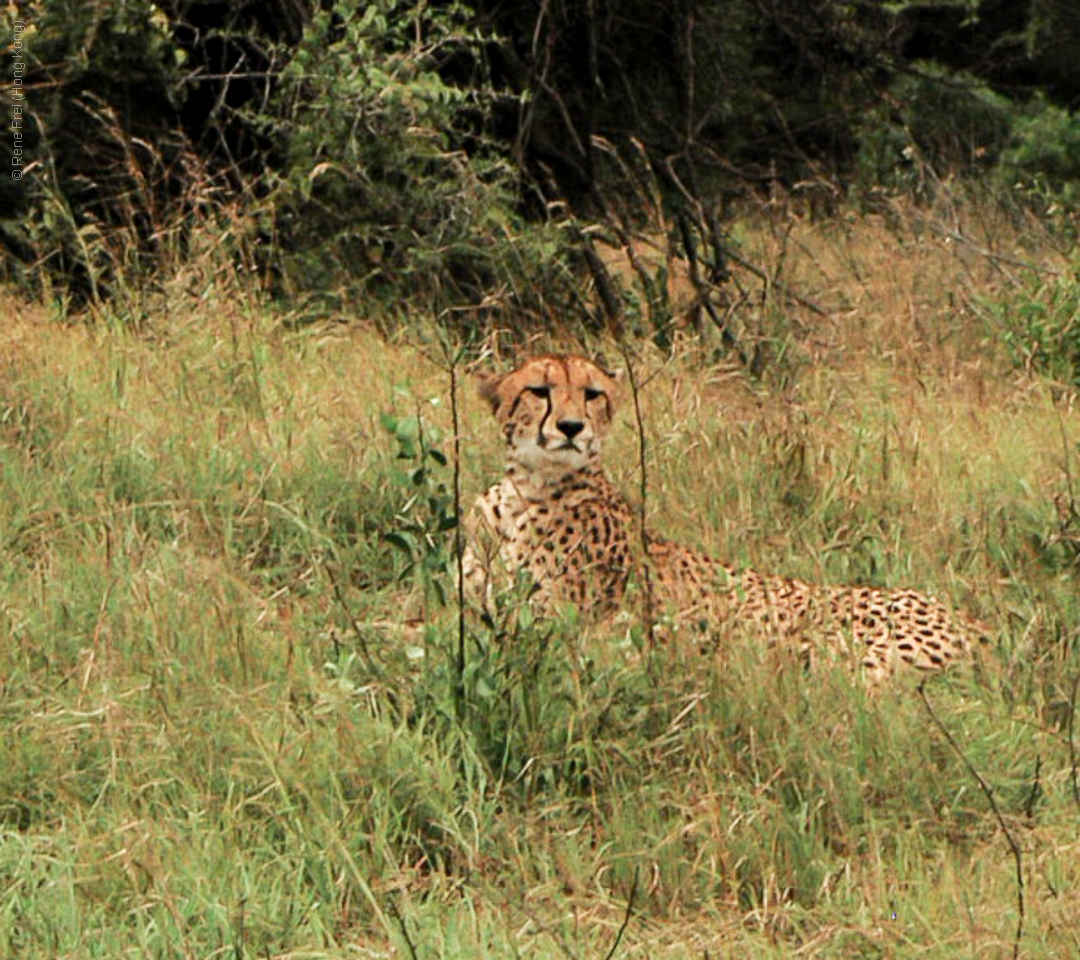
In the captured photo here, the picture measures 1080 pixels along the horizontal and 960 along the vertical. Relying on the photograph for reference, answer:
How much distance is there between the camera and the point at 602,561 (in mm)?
4492

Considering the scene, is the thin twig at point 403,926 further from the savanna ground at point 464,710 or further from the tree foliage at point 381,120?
the tree foliage at point 381,120

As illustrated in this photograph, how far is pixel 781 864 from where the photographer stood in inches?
130

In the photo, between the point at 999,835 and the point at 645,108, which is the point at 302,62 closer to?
the point at 645,108

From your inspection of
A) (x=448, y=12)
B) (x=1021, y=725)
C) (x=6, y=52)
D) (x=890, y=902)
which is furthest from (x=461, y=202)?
(x=890, y=902)

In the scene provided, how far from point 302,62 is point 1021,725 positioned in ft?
12.9

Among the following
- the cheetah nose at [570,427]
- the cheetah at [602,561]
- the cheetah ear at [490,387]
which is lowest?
the cheetah at [602,561]

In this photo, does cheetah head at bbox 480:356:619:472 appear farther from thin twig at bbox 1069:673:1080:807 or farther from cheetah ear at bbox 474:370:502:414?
thin twig at bbox 1069:673:1080:807

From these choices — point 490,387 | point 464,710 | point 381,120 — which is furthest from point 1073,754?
point 381,120

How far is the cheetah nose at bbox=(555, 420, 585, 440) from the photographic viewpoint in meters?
4.76

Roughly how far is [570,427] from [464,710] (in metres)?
1.30

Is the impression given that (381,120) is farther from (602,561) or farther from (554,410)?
(602,561)

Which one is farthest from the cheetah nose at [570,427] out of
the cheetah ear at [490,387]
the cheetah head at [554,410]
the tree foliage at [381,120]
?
the tree foliage at [381,120]

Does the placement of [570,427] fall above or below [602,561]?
above

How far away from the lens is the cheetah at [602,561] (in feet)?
13.5
